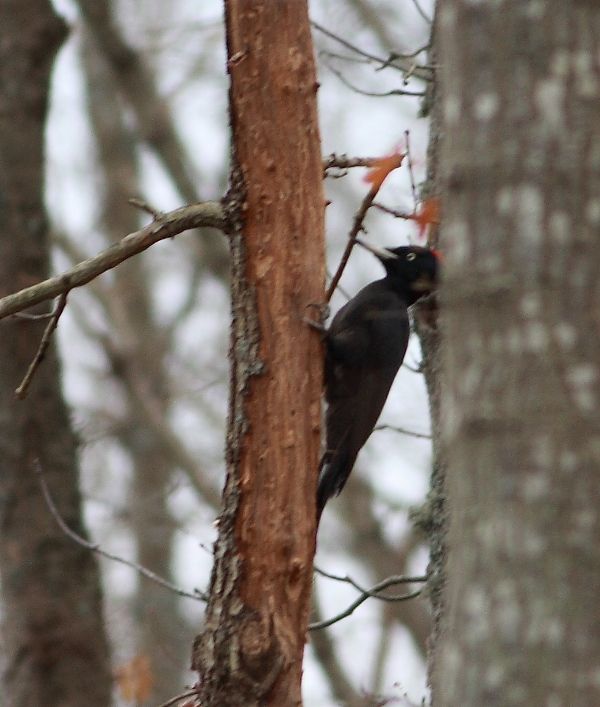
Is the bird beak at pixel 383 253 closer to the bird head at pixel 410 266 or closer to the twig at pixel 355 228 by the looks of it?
the bird head at pixel 410 266

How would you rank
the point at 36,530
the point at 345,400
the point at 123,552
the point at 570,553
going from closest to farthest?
the point at 570,553 → the point at 345,400 → the point at 36,530 → the point at 123,552

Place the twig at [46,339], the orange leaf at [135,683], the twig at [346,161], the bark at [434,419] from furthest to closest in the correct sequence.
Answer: the orange leaf at [135,683] < the bark at [434,419] < the twig at [346,161] < the twig at [46,339]

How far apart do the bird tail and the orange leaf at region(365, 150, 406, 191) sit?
119 cm

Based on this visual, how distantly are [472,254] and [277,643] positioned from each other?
1.66 m

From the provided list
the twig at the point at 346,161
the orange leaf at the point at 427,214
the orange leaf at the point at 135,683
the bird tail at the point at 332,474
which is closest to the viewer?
the twig at the point at 346,161

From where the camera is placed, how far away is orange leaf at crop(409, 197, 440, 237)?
12.2ft

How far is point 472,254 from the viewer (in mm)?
1725

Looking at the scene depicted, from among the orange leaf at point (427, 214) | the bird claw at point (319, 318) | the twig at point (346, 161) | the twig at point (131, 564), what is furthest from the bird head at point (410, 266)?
the twig at point (131, 564)

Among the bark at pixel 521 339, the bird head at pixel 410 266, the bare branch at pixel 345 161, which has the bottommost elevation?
the bark at pixel 521 339

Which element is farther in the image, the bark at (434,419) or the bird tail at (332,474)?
the bird tail at (332,474)

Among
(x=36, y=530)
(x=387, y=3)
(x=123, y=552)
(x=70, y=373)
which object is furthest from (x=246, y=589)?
(x=70, y=373)

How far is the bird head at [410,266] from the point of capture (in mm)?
4770

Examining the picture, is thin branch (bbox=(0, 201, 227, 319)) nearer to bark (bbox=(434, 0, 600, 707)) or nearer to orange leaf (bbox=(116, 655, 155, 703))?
bark (bbox=(434, 0, 600, 707))

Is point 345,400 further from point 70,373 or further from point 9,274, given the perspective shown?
point 70,373
